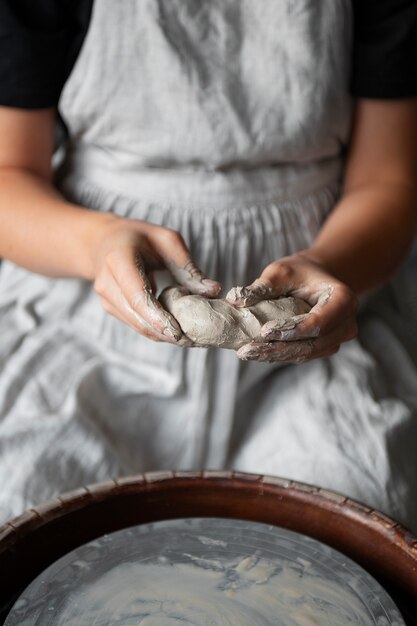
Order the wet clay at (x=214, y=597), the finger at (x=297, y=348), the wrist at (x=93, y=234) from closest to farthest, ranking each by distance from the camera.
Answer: the wet clay at (x=214, y=597) < the finger at (x=297, y=348) < the wrist at (x=93, y=234)

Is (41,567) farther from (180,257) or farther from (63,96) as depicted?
(63,96)

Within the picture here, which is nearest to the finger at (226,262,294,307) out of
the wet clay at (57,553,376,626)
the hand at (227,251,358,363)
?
the hand at (227,251,358,363)

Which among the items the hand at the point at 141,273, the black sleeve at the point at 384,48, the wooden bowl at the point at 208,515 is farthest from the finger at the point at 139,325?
the black sleeve at the point at 384,48

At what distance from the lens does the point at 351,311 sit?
0.77 meters

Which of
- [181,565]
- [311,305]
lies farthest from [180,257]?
[181,565]

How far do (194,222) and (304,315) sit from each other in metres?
0.25

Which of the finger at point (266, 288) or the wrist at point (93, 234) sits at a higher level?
the finger at point (266, 288)

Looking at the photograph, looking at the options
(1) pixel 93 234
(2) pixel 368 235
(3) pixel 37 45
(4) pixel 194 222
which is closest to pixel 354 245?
(2) pixel 368 235

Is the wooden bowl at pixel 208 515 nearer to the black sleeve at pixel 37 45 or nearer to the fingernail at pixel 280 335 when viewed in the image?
the fingernail at pixel 280 335

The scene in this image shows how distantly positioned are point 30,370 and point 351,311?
1.10 feet

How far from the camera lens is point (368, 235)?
940 millimetres

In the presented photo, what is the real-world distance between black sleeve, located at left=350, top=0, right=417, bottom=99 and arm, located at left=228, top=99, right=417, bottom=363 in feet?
0.07

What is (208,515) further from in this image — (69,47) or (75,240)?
(69,47)

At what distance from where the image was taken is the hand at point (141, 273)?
0.70 metres
